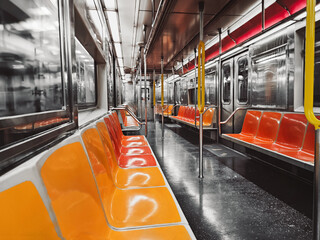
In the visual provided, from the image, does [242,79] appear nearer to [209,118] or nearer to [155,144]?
[209,118]

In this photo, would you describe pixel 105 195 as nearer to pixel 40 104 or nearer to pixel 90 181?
pixel 90 181

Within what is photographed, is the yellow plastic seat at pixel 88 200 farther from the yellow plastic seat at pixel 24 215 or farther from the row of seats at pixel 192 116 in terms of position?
the row of seats at pixel 192 116

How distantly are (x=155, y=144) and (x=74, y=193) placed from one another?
15.4 feet

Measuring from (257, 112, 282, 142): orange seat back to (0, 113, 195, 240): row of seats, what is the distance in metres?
2.30

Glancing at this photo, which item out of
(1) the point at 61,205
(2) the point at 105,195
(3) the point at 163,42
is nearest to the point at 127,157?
(2) the point at 105,195

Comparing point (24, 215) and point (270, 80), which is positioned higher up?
point (270, 80)

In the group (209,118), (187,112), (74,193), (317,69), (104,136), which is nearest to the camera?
(74,193)

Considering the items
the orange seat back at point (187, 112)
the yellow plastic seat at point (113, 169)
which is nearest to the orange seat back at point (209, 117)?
the orange seat back at point (187, 112)

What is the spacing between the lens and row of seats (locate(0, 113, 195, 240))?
1.61 feet

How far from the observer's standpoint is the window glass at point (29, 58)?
99 centimetres

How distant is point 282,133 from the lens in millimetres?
3158

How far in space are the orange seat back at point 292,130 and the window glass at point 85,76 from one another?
2.88 m

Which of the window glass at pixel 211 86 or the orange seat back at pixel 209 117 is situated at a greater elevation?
the window glass at pixel 211 86

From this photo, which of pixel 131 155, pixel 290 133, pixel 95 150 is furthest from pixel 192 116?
pixel 95 150
